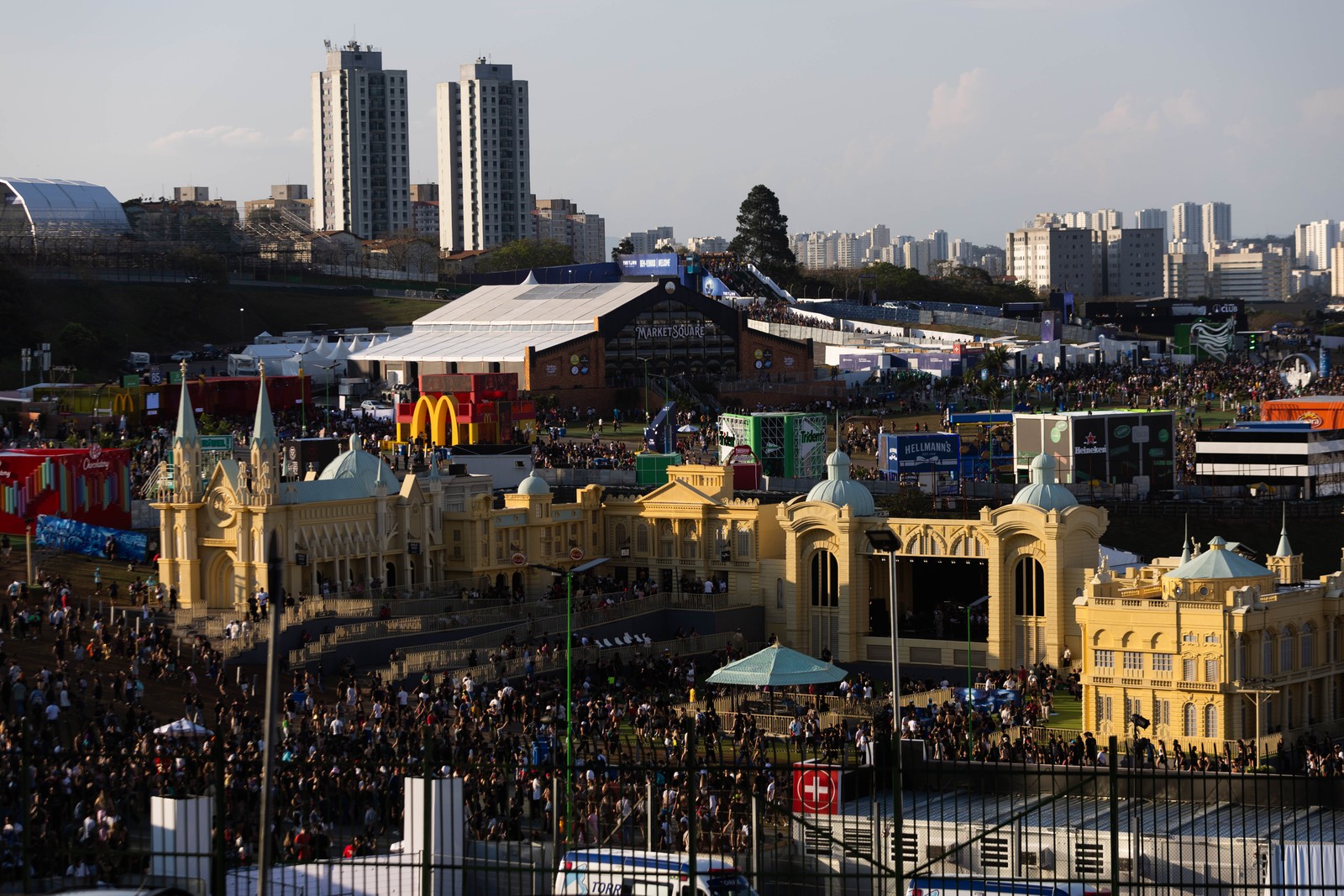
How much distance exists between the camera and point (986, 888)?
23.0 m

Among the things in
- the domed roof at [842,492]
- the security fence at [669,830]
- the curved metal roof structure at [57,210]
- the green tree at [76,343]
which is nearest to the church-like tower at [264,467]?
the domed roof at [842,492]

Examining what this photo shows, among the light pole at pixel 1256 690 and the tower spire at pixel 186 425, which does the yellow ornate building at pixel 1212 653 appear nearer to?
the light pole at pixel 1256 690

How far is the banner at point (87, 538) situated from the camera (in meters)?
61.4

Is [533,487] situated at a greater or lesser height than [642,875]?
greater

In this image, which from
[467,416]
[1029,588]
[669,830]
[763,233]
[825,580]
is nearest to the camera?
[669,830]

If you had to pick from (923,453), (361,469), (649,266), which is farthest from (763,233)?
(361,469)

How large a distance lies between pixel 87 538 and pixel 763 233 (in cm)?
13124

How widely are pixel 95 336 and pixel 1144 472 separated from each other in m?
72.3

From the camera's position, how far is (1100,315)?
188 metres

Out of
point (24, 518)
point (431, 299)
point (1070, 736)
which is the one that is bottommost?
point (1070, 736)

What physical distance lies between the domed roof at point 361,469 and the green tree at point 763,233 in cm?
12680

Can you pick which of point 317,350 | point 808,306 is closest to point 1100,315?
point 808,306

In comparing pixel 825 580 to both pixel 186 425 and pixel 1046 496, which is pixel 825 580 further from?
pixel 186 425

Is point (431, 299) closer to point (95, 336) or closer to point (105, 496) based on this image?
point (95, 336)
